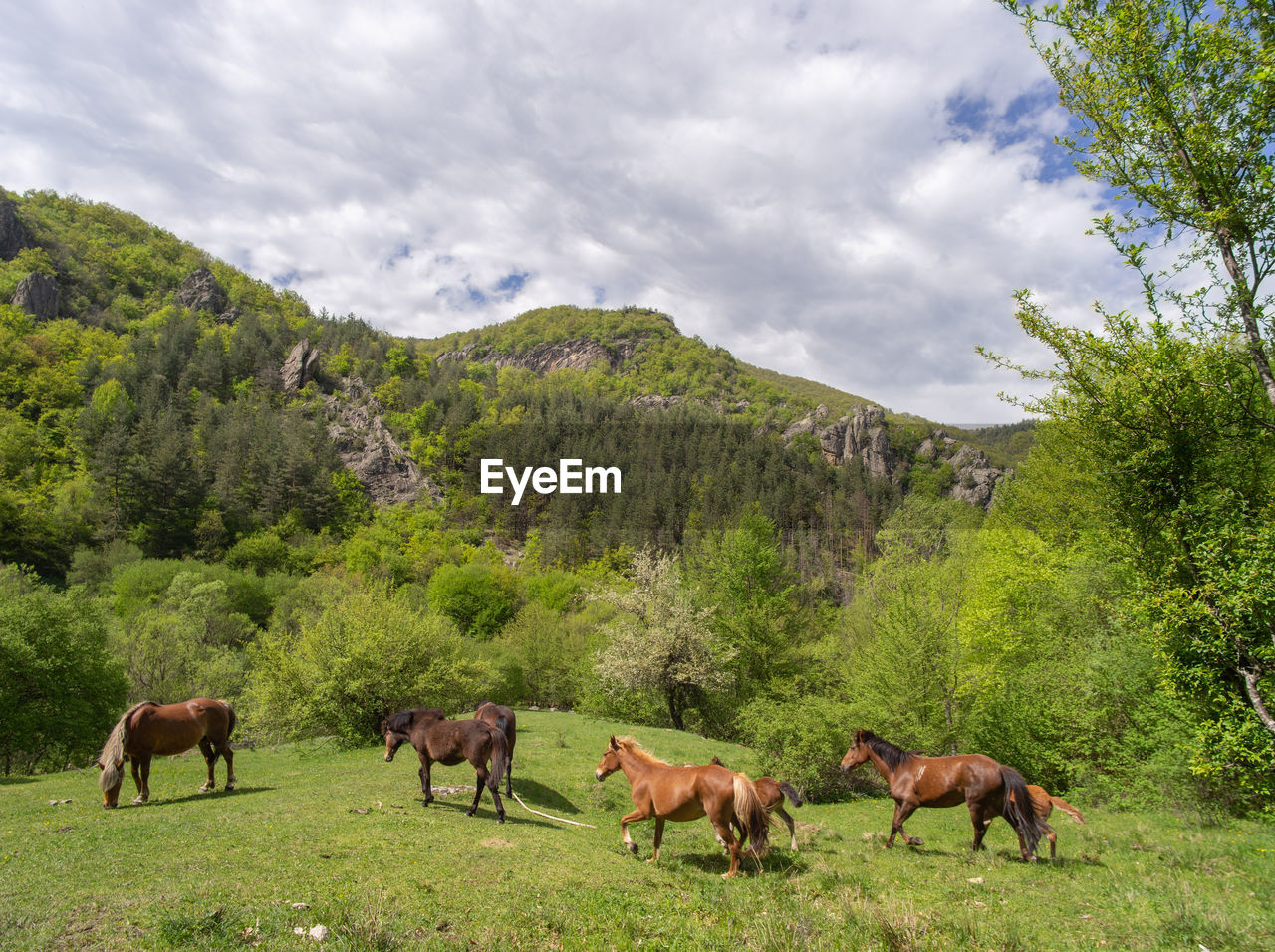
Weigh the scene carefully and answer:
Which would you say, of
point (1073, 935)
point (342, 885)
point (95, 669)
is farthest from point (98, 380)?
point (1073, 935)

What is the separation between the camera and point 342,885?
22.2 feet

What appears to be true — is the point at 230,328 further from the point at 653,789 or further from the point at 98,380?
the point at 653,789

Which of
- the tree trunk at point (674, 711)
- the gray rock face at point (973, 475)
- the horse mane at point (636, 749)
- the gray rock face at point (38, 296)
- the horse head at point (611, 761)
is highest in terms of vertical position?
the gray rock face at point (38, 296)

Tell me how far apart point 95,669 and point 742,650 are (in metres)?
32.5

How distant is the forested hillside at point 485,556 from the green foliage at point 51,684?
15 centimetres

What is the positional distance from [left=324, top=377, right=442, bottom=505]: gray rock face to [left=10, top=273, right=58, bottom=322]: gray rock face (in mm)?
51967

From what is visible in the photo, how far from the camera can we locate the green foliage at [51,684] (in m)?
22.5

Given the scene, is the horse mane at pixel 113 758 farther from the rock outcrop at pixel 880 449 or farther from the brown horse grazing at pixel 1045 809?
the rock outcrop at pixel 880 449

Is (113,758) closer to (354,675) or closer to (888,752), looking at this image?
(354,675)

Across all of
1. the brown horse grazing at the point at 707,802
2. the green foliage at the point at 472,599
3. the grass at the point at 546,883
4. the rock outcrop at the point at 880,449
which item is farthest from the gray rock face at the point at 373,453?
the brown horse grazing at the point at 707,802

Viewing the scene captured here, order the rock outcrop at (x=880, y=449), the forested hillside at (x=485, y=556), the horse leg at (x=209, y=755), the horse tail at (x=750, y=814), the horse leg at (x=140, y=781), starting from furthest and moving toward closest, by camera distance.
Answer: the rock outcrop at (x=880, y=449), the forested hillside at (x=485, y=556), the horse leg at (x=209, y=755), the horse leg at (x=140, y=781), the horse tail at (x=750, y=814)

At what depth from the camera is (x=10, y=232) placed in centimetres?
11588

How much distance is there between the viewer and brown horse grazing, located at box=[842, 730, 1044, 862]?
975cm

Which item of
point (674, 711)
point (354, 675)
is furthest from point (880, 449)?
point (354, 675)
